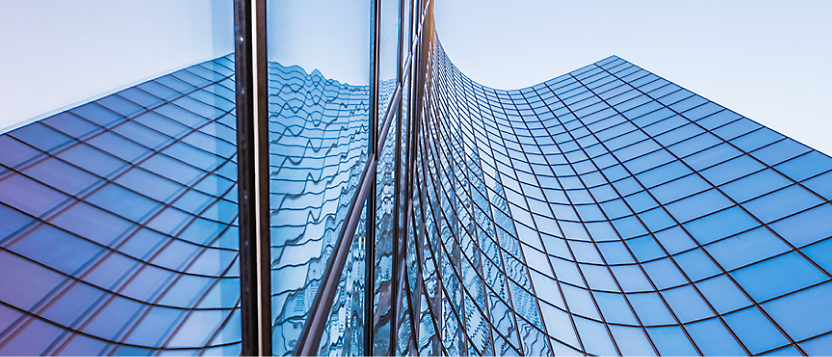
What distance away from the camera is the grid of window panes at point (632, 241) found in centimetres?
1534

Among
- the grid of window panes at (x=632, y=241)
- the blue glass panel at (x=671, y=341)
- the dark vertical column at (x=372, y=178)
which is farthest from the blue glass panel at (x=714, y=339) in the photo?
the dark vertical column at (x=372, y=178)

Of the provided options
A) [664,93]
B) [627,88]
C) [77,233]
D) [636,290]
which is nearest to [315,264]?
[77,233]

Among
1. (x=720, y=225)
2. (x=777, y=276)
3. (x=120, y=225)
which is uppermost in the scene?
(x=120, y=225)

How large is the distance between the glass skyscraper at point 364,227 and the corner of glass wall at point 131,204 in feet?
0.04

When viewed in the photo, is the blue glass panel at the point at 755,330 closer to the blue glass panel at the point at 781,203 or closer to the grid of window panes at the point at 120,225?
the blue glass panel at the point at 781,203

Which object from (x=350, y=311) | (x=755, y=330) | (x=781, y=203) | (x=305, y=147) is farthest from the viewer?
(x=781, y=203)

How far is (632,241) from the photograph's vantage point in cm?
2203

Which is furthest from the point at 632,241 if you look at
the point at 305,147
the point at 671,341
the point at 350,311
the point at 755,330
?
the point at 305,147

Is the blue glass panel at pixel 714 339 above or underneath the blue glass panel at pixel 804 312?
underneath

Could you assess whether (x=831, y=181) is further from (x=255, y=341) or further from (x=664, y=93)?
(x=255, y=341)

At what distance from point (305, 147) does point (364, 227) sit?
342 cm

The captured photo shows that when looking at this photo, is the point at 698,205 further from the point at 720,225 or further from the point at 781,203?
the point at 781,203

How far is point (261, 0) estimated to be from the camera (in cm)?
237

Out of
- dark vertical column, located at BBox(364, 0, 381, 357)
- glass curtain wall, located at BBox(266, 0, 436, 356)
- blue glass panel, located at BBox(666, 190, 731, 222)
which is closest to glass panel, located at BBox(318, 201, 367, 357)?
glass curtain wall, located at BBox(266, 0, 436, 356)
